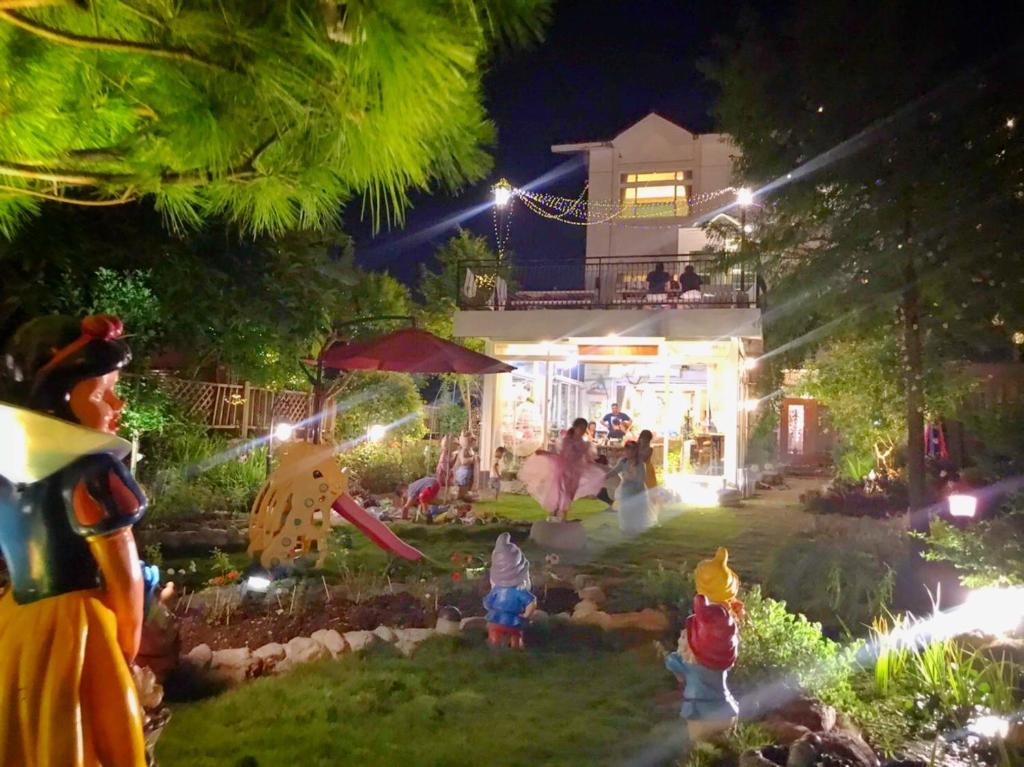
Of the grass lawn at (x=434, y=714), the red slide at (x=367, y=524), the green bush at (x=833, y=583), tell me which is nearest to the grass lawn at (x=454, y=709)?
the grass lawn at (x=434, y=714)

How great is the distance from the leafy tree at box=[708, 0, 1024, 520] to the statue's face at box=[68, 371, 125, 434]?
6.72 metres

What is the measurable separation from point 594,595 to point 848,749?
2.86 m

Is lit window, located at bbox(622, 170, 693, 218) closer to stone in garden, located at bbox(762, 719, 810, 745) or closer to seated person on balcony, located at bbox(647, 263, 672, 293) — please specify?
seated person on balcony, located at bbox(647, 263, 672, 293)

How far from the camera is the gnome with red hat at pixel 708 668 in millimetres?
3352

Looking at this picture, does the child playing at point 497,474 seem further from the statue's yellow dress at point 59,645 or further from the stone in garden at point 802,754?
the statue's yellow dress at point 59,645

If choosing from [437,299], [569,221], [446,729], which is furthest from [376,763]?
[437,299]

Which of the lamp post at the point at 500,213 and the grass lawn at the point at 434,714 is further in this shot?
the lamp post at the point at 500,213

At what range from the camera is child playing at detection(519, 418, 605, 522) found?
8555mm

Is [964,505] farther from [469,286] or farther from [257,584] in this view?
[469,286]

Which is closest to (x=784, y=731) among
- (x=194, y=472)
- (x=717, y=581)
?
(x=717, y=581)

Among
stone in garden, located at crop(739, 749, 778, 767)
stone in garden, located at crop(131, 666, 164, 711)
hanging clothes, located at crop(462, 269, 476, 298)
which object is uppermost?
hanging clothes, located at crop(462, 269, 476, 298)

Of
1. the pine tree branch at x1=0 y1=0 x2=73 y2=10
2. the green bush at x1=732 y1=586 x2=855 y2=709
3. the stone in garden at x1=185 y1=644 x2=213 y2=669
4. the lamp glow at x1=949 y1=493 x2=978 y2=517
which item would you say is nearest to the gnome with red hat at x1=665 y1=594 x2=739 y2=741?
the green bush at x1=732 y1=586 x2=855 y2=709

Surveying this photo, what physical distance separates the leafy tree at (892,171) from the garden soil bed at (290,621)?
16.6 ft

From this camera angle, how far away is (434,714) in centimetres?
382
